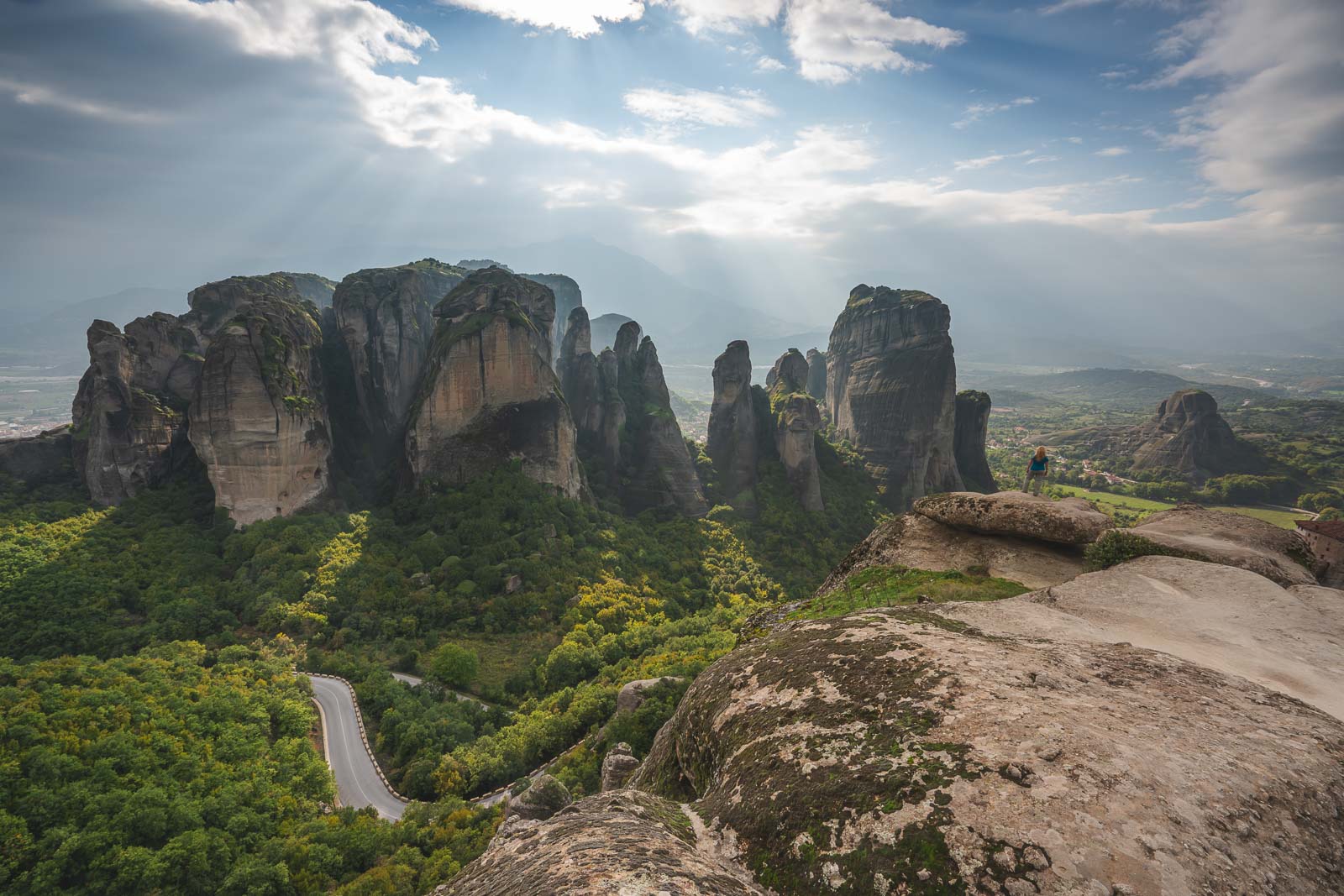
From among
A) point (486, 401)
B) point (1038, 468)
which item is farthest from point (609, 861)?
point (486, 401)

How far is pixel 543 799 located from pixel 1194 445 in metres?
109

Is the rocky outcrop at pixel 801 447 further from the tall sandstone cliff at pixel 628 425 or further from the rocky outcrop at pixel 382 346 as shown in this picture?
the rocky outcrop at pixel 382 346

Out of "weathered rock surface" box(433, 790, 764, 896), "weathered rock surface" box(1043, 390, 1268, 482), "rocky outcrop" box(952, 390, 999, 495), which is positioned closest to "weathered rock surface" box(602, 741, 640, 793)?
"weathered rock surface" box(433, 790, 764, 896)

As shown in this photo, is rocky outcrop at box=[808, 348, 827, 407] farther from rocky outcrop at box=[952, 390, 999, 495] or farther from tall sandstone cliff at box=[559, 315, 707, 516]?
tall sandstone cliff at box=[559, 315, 707, 516]

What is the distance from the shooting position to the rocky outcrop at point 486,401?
130 ft

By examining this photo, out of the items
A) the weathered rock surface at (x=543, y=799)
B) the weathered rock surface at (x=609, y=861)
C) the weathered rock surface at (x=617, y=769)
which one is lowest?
the weathered rock surface at (x=543, y=799)

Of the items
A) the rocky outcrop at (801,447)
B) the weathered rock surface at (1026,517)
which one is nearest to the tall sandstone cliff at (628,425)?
the rocky outcrop at (801,447)

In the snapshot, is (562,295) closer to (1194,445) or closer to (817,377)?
(817,377)

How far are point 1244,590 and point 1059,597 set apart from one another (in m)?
3.61

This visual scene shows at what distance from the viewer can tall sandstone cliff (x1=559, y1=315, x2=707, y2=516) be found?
5097 centimetres

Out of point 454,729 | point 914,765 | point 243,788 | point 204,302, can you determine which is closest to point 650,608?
point 454,729

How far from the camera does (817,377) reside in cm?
8919

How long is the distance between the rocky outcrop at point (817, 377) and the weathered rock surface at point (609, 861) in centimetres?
8270

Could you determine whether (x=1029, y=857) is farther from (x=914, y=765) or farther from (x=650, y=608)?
(x=650, y=608)
